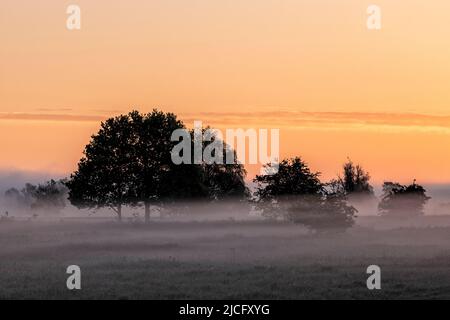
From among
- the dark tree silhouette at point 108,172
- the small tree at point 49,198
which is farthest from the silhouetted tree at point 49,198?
the dark tree silhouette at point 108,172

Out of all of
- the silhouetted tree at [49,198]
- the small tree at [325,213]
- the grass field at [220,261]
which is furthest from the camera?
the silhouetted tree at [49,198]

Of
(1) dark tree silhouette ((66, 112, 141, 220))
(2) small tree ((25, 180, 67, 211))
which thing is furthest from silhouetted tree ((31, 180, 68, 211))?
(1) dark tree silhouette ((66, 112, 141, 220))

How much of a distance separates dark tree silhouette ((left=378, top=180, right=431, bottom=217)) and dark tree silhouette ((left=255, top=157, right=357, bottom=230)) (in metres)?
22.1

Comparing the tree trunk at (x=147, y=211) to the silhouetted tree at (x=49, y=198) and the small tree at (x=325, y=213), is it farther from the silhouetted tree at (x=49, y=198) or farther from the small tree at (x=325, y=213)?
the silhouetted tree at (x=49, y=198)

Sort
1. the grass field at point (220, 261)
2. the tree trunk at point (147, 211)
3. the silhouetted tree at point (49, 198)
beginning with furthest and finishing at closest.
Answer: the silhouetted tree at point (49, 198) → the tree trunk at point (147, 211) → the grass field at point (220, 261)

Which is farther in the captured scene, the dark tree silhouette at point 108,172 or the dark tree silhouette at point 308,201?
the dark tree silhouette at point 108,172

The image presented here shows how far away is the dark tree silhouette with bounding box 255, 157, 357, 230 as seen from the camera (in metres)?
78.2

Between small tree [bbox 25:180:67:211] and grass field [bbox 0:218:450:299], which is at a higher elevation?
grass field [bbox 0:218:450:299]

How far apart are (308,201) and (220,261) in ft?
82.8

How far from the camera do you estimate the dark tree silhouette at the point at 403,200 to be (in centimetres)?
10175

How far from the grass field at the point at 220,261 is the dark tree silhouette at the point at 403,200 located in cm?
1124

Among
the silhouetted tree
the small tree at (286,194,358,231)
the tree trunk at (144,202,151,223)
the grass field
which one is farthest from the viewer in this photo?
the silhouetted tree

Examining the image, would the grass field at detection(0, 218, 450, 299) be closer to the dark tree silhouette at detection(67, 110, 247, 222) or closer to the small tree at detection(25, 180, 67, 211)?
the dark tree silhouette at detection(67, 110, 247, 222)

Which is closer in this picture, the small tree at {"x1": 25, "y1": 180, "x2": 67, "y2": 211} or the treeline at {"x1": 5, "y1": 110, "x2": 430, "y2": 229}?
the treeline at {"x1": 5, "y1": 110, "x2": 430, "y2": 229}
